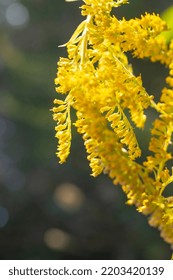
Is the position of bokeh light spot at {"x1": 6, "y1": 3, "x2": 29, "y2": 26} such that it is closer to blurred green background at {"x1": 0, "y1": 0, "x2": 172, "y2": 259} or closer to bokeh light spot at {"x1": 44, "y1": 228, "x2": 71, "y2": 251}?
blurred green background at {"x1": 0, "y1": 0, "x2": 172, "y2": 259}

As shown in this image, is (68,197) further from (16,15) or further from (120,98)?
(120,98)

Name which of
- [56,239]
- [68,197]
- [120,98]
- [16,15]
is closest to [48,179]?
[68,197]

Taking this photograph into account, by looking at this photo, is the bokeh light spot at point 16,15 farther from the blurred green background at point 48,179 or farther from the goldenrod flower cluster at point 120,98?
the goldenrod flower cluster at point 120,98

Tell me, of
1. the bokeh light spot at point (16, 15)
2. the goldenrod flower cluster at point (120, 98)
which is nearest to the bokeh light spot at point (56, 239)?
the bokeh light spot at point (16, 15)

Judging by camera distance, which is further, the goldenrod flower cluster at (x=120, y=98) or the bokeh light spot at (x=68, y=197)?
the bokeh light spot at (x=68, y=197)

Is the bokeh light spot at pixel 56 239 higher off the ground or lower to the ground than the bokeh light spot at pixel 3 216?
lower

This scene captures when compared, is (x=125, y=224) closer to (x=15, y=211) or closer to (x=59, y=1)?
(x=15, y=211)

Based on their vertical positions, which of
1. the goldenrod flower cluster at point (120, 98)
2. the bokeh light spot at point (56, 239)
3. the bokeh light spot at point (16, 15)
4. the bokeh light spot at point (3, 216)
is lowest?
the goldenrod flower cluster at point (120, 98)
